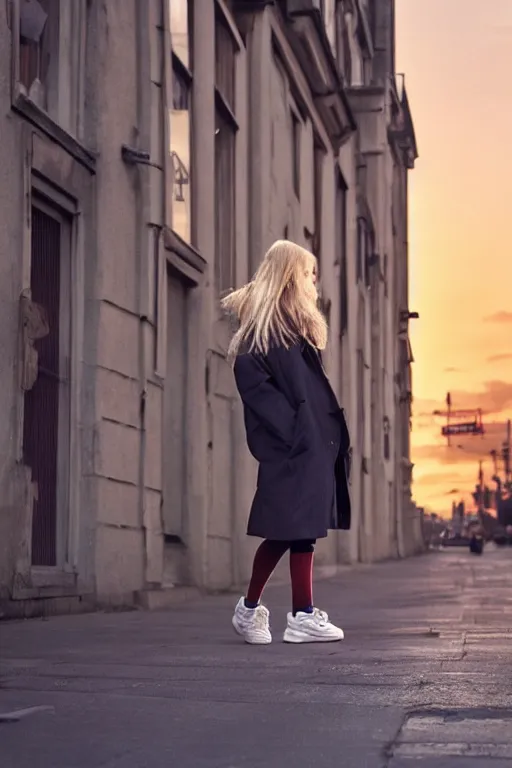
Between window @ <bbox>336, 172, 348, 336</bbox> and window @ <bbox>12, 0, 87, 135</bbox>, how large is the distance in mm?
15569

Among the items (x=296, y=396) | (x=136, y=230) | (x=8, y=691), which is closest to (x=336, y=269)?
(x=136, y=230)

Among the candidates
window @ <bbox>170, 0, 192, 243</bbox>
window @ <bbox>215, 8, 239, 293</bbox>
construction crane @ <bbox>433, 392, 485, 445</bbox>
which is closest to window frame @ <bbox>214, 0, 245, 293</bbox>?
window @ <bbox>215, 8, 239, 293</bbox>

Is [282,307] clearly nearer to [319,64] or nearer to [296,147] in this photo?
[296,147]

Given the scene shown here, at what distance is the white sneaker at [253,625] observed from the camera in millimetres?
6469

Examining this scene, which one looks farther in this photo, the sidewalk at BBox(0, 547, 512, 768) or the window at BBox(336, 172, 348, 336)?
the window at BBox(336, 172, 348, 336)

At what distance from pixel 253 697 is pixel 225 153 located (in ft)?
37.2

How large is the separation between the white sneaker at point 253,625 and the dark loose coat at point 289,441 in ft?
1.27

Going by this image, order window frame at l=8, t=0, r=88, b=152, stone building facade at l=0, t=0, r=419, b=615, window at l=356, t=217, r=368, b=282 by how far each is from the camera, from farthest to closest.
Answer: window at l=356, t=217, r=368, b=282
window frame at l=8, t=0, r=88, b=152
stone building facade at l=0, t=0, r=419, b=615

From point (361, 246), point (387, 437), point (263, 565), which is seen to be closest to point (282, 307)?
point (263, 565)

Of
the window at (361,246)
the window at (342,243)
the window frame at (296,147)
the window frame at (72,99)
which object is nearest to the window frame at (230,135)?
the window frame at (72,99)

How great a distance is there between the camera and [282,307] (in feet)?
21.5

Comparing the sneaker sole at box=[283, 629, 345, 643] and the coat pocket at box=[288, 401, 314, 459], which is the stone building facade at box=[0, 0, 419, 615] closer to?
the sneaker sole at box=[283, 629, 345, 643]

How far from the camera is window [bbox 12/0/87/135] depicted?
9.24m

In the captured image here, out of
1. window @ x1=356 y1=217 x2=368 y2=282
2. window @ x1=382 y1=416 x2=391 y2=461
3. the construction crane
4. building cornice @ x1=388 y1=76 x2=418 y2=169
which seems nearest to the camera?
window @ x1=356 y1=217 x2=368 y2=282
